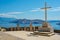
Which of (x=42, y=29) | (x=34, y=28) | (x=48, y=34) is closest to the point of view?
(x=48, y=34)

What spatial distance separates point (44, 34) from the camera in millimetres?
13477

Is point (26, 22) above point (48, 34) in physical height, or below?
above

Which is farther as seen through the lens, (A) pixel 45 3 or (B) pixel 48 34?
(A) pixel 45 3

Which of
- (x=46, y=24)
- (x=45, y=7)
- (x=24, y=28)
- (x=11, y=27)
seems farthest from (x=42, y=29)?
(x=11, y=27)

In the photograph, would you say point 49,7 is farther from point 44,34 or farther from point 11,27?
point 11,27

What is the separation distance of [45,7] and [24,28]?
5605 mm

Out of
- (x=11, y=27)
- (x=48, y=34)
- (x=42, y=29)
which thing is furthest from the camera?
(x=11, y=27)

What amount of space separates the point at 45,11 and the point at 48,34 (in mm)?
3674

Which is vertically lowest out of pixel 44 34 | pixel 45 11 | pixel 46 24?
pixel 44 34

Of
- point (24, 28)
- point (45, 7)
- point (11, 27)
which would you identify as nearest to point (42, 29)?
point (45, 7)

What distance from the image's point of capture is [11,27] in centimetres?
1991

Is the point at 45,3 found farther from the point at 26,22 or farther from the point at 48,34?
the point at 26,22

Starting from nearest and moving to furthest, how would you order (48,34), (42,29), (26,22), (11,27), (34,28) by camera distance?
1. (48,34)
2. (42,29)
3. (34,28)
4. (11,27)
5. (26,22)

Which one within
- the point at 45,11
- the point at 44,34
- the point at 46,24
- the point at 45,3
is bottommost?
the point at 44,34
